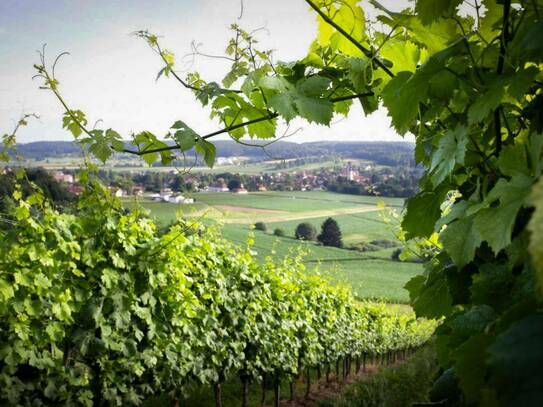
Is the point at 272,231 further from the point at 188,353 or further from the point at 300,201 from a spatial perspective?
the point at 188,353

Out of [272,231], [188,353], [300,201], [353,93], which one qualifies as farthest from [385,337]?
[300,201]

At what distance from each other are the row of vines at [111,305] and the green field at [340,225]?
29751mm

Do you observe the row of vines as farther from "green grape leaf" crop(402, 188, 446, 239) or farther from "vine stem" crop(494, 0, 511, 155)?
"vine stem" crop(494, 0, 511, 155)

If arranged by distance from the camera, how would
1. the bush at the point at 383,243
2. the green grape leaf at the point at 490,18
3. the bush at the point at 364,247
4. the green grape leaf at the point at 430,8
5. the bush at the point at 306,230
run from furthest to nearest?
the bush at the point at 383,243, the bush at the point at 364,247, the bush at the point at 306,230, the green grape leaf at the point at 490,18, the green grape leaf at the point at 430,8

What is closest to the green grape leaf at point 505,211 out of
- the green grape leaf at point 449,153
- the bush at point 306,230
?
the green grape leaf at point 449,153

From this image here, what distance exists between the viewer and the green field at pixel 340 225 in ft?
143

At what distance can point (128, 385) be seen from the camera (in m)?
5.32

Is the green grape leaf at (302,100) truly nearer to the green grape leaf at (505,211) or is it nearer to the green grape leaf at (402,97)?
the green grape leaf at (402,97)

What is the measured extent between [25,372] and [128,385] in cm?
146

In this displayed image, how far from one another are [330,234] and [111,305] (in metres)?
50.1

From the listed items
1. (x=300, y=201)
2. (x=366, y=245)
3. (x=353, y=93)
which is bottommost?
(x=366, y=245)

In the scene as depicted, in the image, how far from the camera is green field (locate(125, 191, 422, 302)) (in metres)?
43.7

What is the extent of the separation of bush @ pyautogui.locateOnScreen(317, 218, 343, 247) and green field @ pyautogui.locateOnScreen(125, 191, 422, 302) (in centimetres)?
117

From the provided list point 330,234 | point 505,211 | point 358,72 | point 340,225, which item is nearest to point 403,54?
point 358,72
